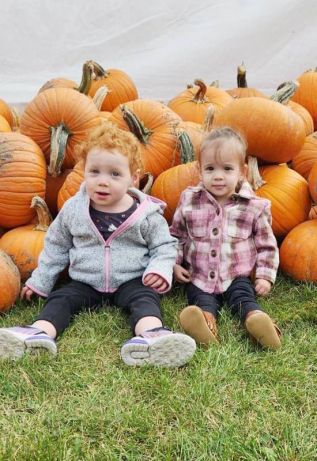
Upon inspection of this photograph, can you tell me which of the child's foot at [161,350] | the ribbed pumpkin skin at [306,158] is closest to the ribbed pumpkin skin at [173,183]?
the ribbed pumpkin skin at [306,158]

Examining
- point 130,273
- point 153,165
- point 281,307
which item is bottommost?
point 281,307

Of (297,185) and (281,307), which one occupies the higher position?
(297,185)

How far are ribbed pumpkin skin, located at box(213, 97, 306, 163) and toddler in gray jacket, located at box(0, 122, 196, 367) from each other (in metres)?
0.74

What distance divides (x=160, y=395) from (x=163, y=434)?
0.70 feet

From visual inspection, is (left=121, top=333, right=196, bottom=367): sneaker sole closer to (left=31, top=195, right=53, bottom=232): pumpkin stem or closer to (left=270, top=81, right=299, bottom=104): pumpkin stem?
(left=31, top=195, right=53, bottom=232): pumpkin stem

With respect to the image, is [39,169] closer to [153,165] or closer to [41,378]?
[153,165]

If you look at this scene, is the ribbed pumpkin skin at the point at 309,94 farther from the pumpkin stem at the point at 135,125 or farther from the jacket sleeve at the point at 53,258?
the jacket sleeve at the point at 53,258

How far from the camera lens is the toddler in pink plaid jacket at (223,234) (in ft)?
9.68

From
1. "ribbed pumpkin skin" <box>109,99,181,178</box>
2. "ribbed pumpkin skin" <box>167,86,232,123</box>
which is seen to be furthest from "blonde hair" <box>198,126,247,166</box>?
"ribbed pumpkin skin" <box>167,86,232,123</box>

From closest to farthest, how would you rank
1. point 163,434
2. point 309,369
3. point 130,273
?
point 163,434 → point 309,369 → point 130,273

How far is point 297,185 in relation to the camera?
Result: 3484 mm

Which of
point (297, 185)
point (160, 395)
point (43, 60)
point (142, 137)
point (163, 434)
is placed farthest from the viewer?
point (43, 60)

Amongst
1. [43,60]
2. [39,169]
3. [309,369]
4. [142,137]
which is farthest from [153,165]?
[43,60]

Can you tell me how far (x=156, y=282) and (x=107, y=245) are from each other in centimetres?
31
